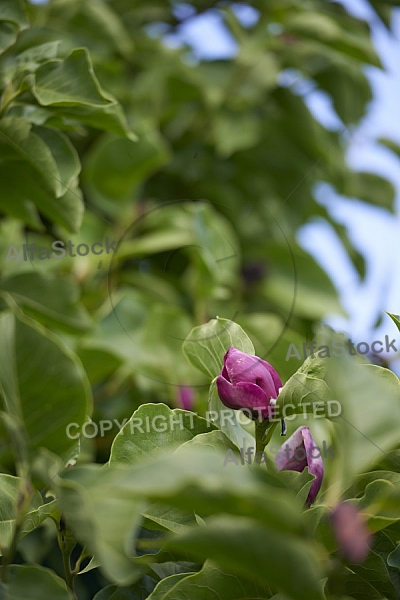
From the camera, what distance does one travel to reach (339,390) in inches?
11.4

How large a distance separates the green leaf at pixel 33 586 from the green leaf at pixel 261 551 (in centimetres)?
10

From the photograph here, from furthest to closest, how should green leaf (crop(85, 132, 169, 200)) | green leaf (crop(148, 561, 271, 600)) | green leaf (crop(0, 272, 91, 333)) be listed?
green leaf (crop(85, 132, 169, 200)) → green leaf (crop(0, 272, 91, 333)) → green leaf (crop(148, 561, 271, 600))

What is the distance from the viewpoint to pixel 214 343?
1.45 ft

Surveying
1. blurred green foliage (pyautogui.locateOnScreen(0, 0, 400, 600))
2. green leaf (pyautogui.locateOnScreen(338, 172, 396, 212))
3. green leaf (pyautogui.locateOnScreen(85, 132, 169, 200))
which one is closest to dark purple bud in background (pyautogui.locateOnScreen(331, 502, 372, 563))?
blurred green foliage (pyautogui.locateOnScreen(0, 0, 400, 600))

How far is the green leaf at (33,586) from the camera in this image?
1.09 ft

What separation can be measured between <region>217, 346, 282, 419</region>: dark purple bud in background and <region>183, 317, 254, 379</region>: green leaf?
0.09 ft

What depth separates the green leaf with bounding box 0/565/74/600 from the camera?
0.33m

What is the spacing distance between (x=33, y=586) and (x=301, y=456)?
17cm

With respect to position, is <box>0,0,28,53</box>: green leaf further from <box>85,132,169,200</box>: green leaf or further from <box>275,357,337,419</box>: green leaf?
<box>85,132,169,200</box>: green leaf

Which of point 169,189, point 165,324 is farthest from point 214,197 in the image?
point 165,324

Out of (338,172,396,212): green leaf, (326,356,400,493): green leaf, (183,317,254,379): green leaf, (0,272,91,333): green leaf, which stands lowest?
(338,172,396,212): green leaf

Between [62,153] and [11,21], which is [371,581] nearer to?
[62,153]

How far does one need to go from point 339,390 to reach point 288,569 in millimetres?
73

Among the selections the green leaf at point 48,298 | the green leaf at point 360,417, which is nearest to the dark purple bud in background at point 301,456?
the green leaf at point 360,417
